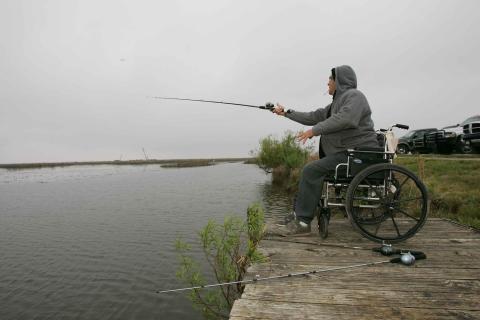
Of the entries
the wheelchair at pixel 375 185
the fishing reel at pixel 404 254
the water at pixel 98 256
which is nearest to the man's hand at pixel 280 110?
the wheelchair at pixel 375 185

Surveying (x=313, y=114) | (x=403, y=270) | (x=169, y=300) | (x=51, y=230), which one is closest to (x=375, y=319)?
(x=403, y=270)

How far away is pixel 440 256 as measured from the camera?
12.8 ft

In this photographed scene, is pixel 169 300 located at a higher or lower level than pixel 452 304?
lower

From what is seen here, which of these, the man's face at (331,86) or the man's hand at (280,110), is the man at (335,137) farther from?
the man's hand at (280,110)

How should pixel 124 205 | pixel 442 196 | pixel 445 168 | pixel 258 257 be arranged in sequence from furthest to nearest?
pixel 124 205 < pixel 445 168 < pixel 442 196 < pixel 258 257

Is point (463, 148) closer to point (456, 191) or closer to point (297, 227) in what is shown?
point (456, 191)

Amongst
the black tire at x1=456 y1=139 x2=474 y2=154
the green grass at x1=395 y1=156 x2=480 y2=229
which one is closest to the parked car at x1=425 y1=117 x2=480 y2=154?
the black tire at x1=456 y1=139 x2=474 y2=154

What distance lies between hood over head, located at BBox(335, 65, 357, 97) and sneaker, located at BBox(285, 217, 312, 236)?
2089 mm

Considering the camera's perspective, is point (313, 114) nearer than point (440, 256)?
No

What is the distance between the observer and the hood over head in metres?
4.88

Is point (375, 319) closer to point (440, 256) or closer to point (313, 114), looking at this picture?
point (440, 256)

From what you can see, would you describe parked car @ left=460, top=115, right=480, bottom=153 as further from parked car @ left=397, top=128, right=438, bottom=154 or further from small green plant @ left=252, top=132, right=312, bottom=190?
small green plant @ left=252, top=132, right=312, bottom=190

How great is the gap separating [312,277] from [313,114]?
3.20 m

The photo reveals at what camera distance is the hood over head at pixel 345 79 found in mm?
4879
